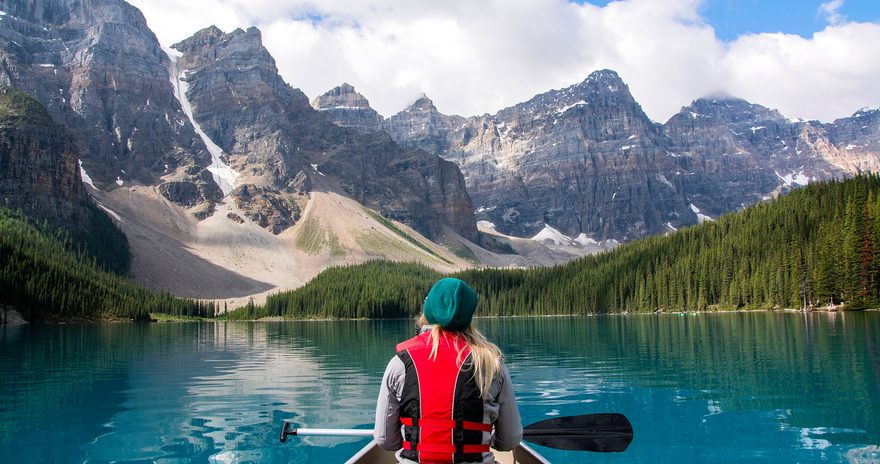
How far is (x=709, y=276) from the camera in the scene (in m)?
122

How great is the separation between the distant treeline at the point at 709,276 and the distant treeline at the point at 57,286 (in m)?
30.2

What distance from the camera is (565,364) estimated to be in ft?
124

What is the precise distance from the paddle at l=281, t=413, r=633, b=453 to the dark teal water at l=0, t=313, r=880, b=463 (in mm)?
7112

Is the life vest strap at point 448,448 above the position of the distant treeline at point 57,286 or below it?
below

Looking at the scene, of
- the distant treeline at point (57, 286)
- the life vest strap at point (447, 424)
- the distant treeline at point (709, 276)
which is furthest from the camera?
the distant treeline at point (57, 286)

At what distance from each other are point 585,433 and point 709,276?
12158 cm

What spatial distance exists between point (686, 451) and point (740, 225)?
12344 centimetres

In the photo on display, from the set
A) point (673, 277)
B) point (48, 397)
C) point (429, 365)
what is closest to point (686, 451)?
point (429, 365)

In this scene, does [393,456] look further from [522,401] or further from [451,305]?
[522,401]

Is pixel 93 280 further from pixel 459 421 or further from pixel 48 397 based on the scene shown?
pixel 459 421

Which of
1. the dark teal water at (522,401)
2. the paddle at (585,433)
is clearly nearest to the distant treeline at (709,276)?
the dark teal water at (522,401)

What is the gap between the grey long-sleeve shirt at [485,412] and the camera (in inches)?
295

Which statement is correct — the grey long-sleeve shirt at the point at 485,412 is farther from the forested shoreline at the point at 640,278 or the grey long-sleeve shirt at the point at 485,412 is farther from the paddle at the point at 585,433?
the forested shoreline at the point at 640,278

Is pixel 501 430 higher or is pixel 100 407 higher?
pixel 501 430
